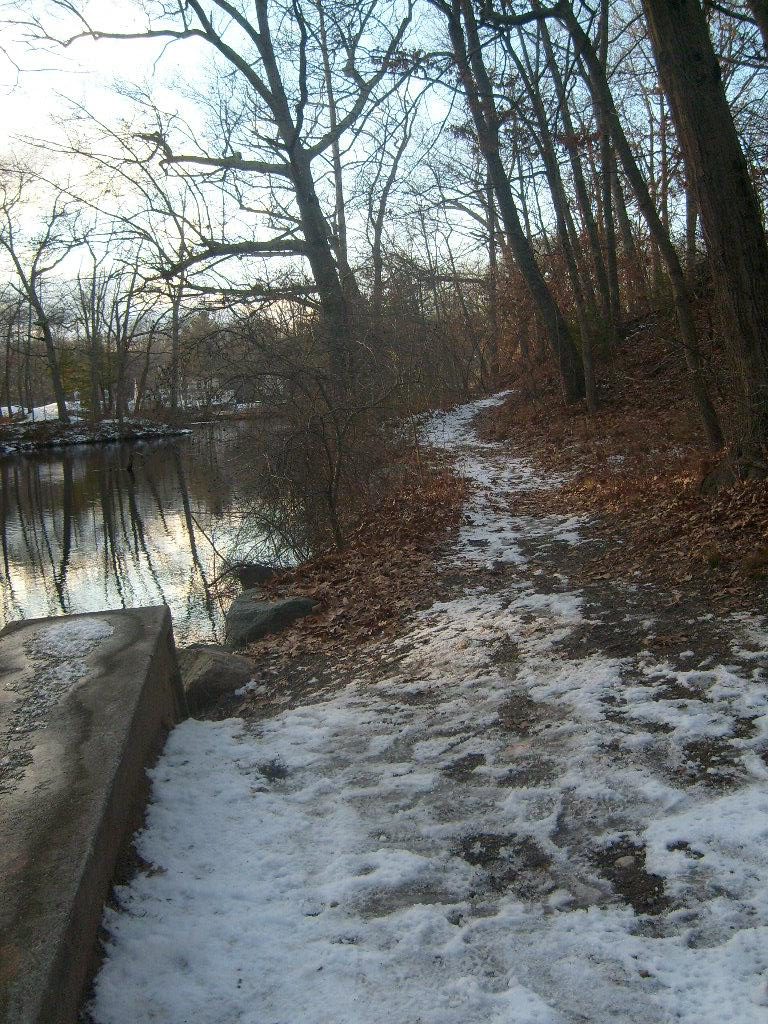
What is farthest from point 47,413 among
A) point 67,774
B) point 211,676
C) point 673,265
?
point 67,774

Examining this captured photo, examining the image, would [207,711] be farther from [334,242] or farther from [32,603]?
[334,242]

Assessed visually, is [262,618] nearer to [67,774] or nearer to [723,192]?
[67,774]

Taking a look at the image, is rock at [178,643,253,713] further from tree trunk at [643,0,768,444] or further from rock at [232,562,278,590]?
tree trunk at [643,0,768,444]

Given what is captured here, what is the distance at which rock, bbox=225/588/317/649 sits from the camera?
827 centimetres

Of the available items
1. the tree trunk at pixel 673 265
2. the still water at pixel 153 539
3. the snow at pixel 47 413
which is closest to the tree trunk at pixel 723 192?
the tree trunk at pixel 673 265

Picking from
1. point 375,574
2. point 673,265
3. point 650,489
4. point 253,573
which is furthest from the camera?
point 253,573

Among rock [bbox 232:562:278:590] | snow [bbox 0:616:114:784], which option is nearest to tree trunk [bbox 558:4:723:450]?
rock [bbox 232:562:278:590]

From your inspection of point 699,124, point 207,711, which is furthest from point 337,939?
point 699,124

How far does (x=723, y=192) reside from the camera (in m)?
7.05

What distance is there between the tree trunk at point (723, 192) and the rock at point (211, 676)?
5157 mm

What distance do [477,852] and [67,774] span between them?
6.61 feet

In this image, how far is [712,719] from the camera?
4211 mm

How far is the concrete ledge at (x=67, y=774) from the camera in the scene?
261cm

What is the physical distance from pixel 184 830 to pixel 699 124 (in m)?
7.20
